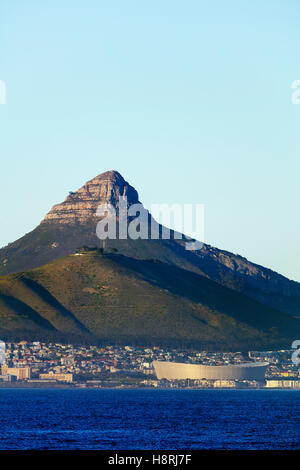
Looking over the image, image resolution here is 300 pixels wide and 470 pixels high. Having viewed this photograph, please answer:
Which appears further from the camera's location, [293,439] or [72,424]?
[72,424]
